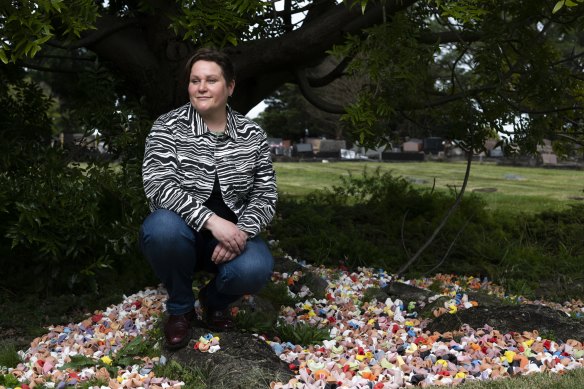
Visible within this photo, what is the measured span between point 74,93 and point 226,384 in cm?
421

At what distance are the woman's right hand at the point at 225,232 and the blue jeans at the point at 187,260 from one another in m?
0.11

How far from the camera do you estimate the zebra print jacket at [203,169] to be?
129 inches

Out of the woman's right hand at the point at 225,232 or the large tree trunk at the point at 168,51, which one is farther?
the large tree trunk at the point at 168,51

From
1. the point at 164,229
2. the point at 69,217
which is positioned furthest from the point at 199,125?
the point at 69,217

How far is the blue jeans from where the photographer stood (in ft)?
10.5

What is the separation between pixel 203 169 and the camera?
3.38 metres

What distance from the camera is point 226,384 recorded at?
3211 mm

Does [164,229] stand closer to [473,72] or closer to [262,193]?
[262,193]

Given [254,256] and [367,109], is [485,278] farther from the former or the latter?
A: [254,256]

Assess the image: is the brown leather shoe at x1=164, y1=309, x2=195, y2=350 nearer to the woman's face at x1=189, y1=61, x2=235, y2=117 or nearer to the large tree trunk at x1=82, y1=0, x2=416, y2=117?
the woman's face at x1=189, y1=61, x2=235, y2=117

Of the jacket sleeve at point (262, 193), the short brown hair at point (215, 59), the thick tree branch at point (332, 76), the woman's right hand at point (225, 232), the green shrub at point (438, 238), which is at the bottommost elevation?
the green shrub at point (438, 238)

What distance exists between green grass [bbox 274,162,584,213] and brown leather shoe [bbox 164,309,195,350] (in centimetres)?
628

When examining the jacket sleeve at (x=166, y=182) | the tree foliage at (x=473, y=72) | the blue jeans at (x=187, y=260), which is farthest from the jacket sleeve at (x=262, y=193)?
the tree foliage at (x=473, y=72)

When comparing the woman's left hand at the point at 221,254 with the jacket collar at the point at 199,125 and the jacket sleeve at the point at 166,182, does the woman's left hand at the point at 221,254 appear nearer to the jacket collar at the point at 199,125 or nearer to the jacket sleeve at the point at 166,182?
the jacket sleeve at the point at 166,182
